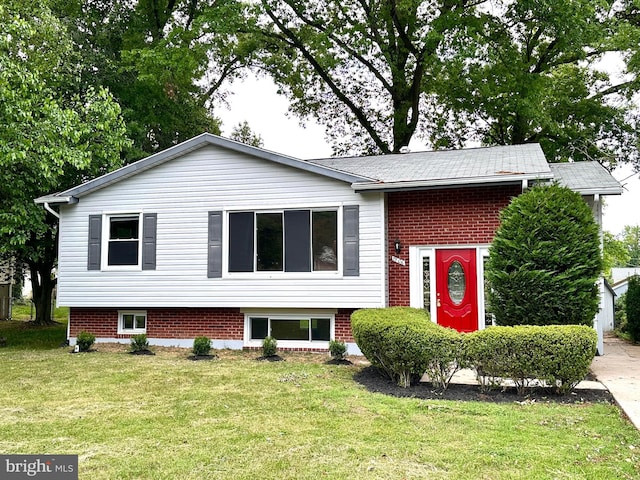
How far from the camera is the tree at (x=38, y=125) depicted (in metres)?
10.0

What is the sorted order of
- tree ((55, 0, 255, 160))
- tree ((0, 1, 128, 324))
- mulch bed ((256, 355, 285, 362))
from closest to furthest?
mulch bed ((256, 355, 285, 362)), tree ((0, 1, 128, 324)), tree ((55, 0, 255, 160))

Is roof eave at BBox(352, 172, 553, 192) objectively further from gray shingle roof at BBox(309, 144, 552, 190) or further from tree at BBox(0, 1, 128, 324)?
tree at BBox(0, 1, 128, 324)

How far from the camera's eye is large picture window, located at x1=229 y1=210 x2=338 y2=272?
10195 millimetres

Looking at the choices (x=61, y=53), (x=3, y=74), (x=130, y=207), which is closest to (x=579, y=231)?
(x=130, y=207)

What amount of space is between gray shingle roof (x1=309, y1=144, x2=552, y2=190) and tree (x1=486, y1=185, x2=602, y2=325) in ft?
3.67

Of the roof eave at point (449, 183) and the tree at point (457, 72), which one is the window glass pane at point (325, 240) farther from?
the tree at point (457, 72)

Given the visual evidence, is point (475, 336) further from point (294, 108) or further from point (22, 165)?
point (294, 108)

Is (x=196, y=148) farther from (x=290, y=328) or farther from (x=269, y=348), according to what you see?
(x=269, y=348)

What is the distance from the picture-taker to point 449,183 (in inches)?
367

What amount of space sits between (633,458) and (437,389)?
2726mm

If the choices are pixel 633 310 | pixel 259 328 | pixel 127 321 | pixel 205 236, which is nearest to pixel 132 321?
pixel 127 321

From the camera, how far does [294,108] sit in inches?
923

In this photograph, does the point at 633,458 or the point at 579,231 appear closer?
the point at 633,458

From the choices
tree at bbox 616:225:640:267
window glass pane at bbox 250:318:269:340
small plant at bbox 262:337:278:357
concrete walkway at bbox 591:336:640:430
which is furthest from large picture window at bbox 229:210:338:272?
tree at bbox 616:225:640:267
